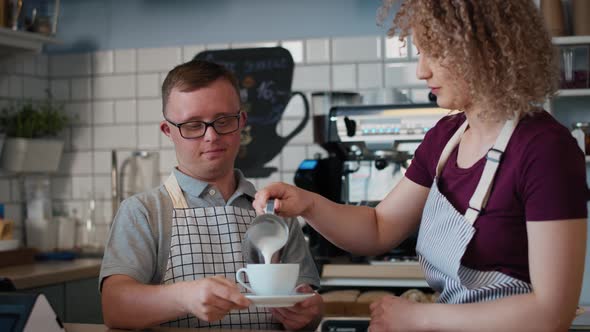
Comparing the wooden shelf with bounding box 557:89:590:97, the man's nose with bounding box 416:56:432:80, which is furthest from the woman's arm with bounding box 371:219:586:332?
the wooden shelf with bounding box 557:89:590:97

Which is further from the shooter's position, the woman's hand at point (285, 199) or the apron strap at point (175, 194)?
the apron strap at point (175, 194)

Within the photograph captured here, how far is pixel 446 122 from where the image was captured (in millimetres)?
1774

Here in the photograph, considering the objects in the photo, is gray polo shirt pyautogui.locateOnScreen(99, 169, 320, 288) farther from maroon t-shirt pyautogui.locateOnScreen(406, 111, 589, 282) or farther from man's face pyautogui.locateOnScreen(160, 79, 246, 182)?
maroon t-shirt pyautogui.locateOnScreen(406, 111, 589, 282)

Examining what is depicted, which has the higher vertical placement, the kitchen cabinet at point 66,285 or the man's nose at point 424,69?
the man's nose at point 424,69

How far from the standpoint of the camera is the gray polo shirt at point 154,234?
170cm

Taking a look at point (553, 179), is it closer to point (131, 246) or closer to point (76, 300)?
point (131, 246)

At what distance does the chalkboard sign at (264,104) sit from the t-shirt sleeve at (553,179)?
2.61 metres

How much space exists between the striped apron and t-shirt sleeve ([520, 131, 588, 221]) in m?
0.08

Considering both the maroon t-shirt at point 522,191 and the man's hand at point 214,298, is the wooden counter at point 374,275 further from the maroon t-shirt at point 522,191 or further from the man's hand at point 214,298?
the man's hand at point 214,298

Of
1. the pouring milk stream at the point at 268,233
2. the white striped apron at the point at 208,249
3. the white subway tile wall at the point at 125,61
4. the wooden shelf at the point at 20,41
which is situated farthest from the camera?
the white subway tile wall at the point at 125,61

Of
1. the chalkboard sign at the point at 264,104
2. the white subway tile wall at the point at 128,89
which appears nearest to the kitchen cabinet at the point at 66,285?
the white subway tile wall at the point at 128,89

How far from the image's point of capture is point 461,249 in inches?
59.0

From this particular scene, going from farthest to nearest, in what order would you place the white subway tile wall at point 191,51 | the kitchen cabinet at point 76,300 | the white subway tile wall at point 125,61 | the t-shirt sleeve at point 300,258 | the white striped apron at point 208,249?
1. the white subway tile wall at point 125,61
2. the white subway tile wall at point 191,51
3. the kitchen cabinet at point 76,300
4. the t-shirt sleeve at point 300,258
5. the white striped apron at point 208,249

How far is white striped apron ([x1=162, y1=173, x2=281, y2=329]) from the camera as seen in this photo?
1754mm
